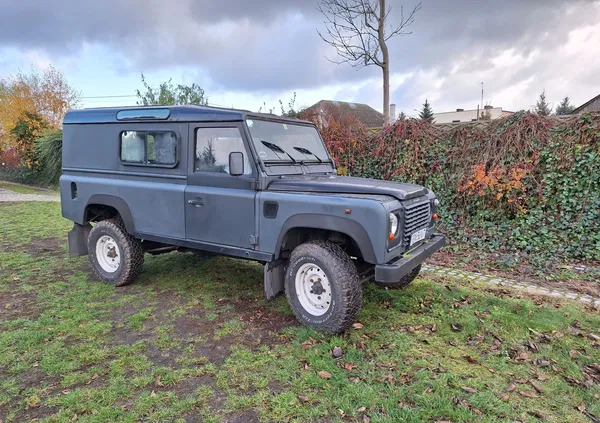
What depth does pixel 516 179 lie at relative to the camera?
7031mm

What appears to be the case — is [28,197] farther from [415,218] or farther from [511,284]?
[511,284]

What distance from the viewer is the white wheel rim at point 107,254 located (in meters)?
5.30

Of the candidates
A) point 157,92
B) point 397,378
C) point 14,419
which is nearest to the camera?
point 14,419

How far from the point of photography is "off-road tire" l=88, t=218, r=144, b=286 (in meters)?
5.07

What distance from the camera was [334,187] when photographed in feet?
12.3

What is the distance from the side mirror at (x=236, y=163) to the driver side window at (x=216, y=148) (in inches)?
6.6

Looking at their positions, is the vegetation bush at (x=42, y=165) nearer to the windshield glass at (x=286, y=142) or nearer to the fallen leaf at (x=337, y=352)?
the windshield glass at (x=286, y=142)

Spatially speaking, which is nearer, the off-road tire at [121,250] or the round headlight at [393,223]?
the round headlight at [393,223]

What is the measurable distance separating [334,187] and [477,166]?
480 centimetres

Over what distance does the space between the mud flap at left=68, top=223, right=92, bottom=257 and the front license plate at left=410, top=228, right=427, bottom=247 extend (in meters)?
4.47

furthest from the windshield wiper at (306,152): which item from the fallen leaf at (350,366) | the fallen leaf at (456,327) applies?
the fallen leaf at (350,366)

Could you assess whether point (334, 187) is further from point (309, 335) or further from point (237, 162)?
point (309, 335)

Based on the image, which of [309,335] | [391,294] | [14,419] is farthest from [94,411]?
[391,294]

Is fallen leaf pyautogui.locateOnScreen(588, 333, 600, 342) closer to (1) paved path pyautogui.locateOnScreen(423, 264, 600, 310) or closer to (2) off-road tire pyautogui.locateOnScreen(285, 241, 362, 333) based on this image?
(1) paved path pyautogui.locateOnScreen(423, 264, 600, 310)
